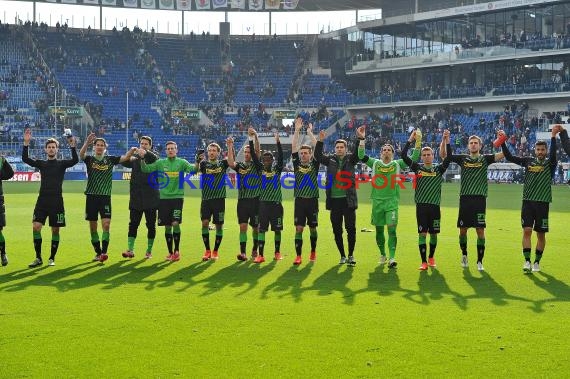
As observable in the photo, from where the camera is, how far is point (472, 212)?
13586 mm

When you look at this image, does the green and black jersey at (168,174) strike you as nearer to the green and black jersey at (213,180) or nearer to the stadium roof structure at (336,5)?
the green and black jersey at (213,180)

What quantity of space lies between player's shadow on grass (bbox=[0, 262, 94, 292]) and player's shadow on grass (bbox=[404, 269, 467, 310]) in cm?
515

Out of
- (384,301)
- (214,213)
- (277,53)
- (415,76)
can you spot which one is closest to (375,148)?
(415,76)

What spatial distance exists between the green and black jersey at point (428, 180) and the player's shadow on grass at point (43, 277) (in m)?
5.95

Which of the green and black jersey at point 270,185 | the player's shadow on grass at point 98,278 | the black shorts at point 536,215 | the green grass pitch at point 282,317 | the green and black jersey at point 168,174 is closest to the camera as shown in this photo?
the green grass pitch at point 282,317

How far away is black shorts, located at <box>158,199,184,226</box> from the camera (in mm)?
15188

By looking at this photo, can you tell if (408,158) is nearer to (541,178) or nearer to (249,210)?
(541,178)

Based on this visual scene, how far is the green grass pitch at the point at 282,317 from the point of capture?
7492 millimetres

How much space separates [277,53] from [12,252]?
212ft

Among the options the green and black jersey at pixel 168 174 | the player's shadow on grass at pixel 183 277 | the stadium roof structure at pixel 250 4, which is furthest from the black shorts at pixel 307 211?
the stadium roof structure at pixel 250 4

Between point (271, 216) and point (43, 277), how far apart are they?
4.41 m

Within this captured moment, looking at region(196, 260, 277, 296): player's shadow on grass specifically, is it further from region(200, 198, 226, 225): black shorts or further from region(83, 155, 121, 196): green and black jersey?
region(83, 155, 121, 196): green and black jersey

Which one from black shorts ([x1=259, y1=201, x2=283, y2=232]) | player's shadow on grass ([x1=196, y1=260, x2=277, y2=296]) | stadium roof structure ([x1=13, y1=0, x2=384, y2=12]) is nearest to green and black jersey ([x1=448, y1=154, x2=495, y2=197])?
black shorts ([x1=259, y1=201, x2=283, y2=232])

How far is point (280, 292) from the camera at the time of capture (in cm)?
1140
